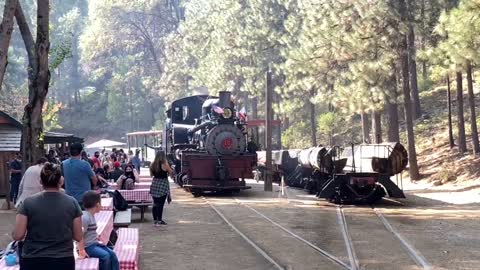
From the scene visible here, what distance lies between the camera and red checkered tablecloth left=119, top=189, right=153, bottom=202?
15.1 metres

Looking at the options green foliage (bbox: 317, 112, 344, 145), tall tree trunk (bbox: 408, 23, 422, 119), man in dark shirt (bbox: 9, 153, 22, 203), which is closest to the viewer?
man in dark shirt (bbox: 9, 153, 22, 203)

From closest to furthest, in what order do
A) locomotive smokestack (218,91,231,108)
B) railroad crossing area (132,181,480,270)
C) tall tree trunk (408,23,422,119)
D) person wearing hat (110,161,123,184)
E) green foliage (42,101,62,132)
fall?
railroad crossing area (132,181,480,270) < person wearing hat (110,161,123,184) < locomotive smokestack (218,91,231,108) < tall tree trunk (408,23,422,119) < green foliage (42,101,62,132)

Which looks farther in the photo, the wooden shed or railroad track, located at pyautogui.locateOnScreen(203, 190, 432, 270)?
the wooden shed

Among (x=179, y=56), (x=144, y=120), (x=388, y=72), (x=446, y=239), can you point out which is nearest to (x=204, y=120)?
(x=388, y=72)

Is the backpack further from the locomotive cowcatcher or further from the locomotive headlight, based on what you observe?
the locomotive headlight

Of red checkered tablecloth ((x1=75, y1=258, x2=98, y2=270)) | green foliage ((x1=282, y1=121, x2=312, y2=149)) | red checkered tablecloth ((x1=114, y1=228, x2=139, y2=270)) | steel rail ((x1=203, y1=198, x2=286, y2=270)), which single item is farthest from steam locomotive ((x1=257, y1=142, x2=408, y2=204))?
green foliage ((x1=282, y1=121, x2=312, y2=149))

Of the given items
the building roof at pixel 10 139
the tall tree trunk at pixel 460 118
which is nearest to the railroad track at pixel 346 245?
the building roof at pixel 10 139

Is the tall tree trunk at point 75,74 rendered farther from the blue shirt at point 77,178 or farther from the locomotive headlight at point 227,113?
the blue shirt at point 77,178

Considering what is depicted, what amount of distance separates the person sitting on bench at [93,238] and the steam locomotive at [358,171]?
1238cm

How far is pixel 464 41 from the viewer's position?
61.1ft

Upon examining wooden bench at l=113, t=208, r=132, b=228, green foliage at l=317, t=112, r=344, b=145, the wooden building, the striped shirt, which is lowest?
wooden bench at l=113, t=208, r=132, b=228

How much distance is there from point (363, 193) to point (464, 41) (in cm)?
519

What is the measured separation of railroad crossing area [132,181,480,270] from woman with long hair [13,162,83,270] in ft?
14.4

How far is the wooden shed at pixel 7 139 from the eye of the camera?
69.4 ft
